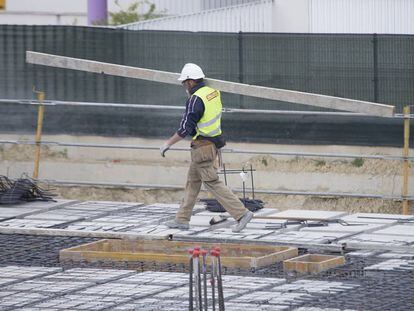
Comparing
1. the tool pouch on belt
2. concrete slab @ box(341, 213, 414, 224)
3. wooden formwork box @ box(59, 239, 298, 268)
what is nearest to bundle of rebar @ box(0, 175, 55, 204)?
wooden formwork box @ box(59, 239, 298, 268)

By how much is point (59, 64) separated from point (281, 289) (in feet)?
18.3

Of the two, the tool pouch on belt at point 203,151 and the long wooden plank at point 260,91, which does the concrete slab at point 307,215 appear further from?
the tool pouch on belt at point 203,151

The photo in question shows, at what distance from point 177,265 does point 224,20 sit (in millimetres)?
13740

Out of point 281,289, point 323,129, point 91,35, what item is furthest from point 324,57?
point 281,289

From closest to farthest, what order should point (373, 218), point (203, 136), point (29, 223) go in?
point (203, 136) < point (29, 223) < point (373, 218)

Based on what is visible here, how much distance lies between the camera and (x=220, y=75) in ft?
60.6

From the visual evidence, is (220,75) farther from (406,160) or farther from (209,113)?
(209,113)

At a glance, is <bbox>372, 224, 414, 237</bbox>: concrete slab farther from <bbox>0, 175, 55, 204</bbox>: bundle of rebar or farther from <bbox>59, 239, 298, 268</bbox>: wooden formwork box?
<bbox>0, 175, 55, 204</bbox>: bundle of rebar

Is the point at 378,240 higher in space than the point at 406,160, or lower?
lower

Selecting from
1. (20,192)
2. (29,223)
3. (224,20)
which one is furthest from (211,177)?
(224,20)

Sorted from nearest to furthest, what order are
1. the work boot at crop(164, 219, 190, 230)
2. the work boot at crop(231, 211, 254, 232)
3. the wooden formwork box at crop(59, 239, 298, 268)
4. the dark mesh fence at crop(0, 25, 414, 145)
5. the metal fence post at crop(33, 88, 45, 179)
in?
1. the wooden formwork box at crop(59, 239, 298, 268)
2. the work boot at crop(231, 211, 254, 232)
3. the work boot at crop(164, 219, 190, 230)
4. the metal fence post at crop(33, 88, 45, 179)
5. the dark mesh fence at crop(0, 25, 414, 145)

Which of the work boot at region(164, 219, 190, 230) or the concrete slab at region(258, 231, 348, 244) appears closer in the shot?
the concrete slab at region(258, 231, 348, 244)

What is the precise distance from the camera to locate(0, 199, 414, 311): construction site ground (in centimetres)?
1044

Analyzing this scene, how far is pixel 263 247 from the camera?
12594 millimetres
